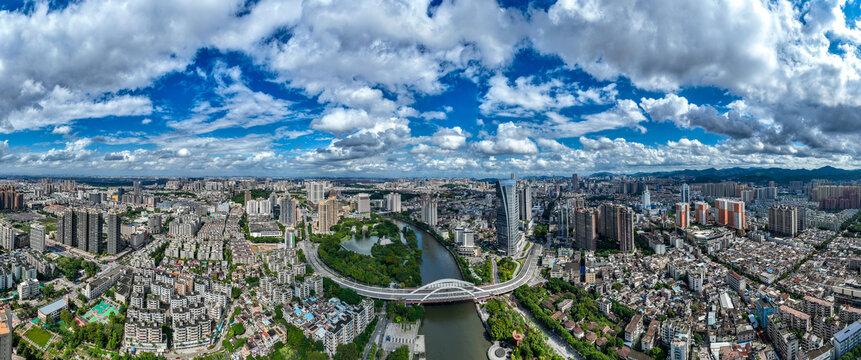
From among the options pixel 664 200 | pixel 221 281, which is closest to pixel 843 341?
pixel 221 281

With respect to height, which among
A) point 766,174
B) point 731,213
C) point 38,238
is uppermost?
point 766,174

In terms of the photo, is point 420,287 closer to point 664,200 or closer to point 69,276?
point 69,276

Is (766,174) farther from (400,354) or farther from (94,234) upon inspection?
(94,234)

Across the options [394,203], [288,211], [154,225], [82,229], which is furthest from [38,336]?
[394,203]

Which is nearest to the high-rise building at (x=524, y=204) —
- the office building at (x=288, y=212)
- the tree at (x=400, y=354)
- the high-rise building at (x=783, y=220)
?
the high-rise building at (x=783, y=220)

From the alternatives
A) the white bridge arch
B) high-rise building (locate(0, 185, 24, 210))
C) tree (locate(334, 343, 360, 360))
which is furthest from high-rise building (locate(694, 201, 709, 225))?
high-rise building (locate(0, 185, 24, 210))

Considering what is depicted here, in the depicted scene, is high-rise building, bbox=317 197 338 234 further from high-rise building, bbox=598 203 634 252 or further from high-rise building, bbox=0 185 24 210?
high-rise building, bbox=0 185 24 210
